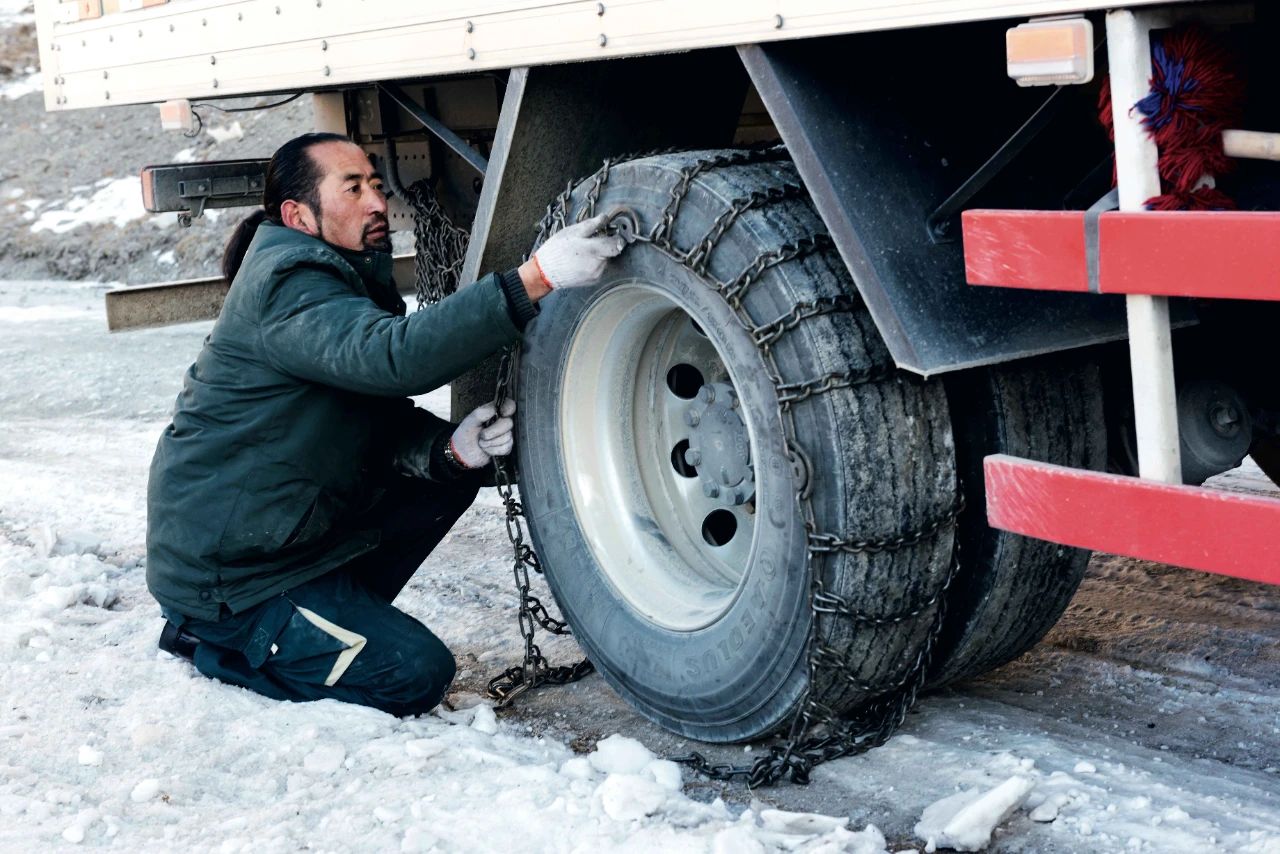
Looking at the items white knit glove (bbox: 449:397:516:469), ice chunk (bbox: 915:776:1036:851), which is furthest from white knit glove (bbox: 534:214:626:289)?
ice chunk (bbox: 915:776:1036:851)

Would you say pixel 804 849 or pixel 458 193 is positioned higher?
pixel 458 193

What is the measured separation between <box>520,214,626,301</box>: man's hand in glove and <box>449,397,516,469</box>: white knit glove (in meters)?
0.44

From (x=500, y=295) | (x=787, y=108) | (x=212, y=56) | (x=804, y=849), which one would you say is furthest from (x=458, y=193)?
(x=804, y=849)

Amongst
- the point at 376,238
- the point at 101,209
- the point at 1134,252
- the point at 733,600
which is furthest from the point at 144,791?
the point at 101,209

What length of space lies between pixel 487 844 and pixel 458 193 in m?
2.72

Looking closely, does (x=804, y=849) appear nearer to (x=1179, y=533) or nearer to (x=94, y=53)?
(x=1179, y=533)

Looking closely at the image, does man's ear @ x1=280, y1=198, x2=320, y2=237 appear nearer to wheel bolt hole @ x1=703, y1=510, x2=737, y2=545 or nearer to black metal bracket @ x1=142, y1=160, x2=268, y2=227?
wheel bolt hole @ x1=703, y1=510, x2=737, y2=545

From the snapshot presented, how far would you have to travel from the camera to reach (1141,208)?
7.04 ft

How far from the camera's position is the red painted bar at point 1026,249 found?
2.20m

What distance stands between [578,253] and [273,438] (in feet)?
3.06

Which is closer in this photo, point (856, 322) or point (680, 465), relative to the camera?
point (856, 322)

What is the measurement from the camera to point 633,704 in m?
3.18

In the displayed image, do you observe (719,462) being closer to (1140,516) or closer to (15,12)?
(1140,516)

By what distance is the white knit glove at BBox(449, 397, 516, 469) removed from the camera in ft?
10.9
